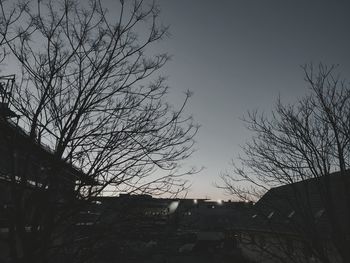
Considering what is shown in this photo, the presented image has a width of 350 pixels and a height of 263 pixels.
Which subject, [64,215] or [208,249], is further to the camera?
[208,249]

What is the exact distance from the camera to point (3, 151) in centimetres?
768

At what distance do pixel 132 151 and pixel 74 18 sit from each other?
271 centimetres

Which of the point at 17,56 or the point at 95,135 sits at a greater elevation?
the point at 17,56

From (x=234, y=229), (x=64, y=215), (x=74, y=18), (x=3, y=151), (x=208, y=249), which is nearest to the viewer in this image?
(x=64, y=215)

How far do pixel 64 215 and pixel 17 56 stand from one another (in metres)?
2.78

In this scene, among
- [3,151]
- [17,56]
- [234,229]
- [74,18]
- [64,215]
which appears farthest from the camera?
[234,229]

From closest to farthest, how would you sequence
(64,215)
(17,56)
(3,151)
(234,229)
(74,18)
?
1. (64,215)
2. (17,56)
3. (74,18)
4. (3,151)
5. (234,229)

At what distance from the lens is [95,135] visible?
556 cm

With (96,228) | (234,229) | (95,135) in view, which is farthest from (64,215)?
(234,229)

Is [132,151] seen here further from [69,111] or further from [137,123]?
[69,111]

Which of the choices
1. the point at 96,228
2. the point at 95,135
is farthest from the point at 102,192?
the point at 95,135

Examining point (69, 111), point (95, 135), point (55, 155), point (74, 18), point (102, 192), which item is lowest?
point (102, 192)

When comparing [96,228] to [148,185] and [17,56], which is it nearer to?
[148,185]

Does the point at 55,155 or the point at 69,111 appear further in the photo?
the point at 69,111
